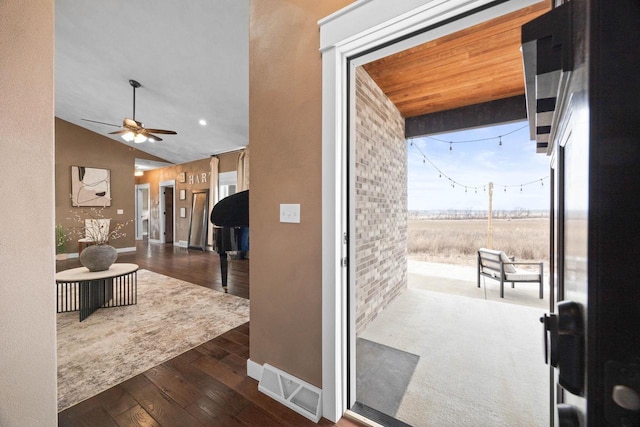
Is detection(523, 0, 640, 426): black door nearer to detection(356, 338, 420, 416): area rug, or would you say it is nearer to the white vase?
detection(356, 338, 420, 416): area rug

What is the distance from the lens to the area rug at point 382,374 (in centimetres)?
167

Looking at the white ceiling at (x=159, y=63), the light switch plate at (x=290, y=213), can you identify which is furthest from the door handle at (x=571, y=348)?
the white ceiling at (x=159, y=63)

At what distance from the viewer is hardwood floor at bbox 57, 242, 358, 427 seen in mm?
1445

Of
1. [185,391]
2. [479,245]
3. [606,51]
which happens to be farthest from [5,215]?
[479,245]

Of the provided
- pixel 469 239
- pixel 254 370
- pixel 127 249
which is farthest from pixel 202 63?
pixel 127 249

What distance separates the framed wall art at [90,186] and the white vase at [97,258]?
198 inches

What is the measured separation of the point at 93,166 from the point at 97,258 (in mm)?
5521

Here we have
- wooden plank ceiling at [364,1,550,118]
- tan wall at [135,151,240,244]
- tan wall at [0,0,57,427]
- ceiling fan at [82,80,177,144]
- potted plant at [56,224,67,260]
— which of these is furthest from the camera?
tan wall at [135,151,240,244]

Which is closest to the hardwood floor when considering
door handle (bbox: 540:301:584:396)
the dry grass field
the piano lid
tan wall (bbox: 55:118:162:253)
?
door handle (bbox: 540:301:584:396)

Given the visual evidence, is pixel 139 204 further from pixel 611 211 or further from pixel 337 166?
pixel 611 211

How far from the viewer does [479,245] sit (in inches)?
186

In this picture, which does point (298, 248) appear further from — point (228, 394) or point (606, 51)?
point (606, 51)

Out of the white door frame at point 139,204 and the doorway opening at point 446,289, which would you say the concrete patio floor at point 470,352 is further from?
the white door frame at point 139,204

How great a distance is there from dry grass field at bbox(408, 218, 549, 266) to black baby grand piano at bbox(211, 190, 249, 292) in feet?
9.23
